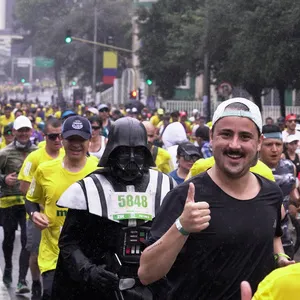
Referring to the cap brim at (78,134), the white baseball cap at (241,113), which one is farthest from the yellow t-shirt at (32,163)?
the white baseball cap at (241,113)

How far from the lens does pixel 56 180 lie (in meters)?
8.12

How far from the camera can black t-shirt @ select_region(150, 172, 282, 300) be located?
4.63m

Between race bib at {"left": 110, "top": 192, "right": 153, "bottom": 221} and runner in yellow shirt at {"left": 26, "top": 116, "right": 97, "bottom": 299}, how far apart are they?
163 centimetres

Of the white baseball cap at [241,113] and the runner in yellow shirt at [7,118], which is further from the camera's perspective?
the runner in yellow shirt at [7,118]

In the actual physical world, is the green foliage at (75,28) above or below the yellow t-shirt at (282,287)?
above

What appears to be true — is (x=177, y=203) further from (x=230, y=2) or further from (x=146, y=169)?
(x=230, y=2)

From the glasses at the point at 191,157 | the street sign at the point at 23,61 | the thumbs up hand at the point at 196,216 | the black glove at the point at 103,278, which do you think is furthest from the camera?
the street sign at the point at 23,61

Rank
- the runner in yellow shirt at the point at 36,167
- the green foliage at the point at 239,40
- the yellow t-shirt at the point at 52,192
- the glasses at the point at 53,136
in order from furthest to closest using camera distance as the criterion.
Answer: the green foliage at the point at 239,40
the glasses at the point at 53,136
the runner in yellow shirt at the point at 36,167
the yellow t-shirt at the point at 52,192

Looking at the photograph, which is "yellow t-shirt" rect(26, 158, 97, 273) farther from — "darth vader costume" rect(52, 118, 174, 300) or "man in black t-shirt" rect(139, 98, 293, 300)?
"man in black t-shirt" rect(139, 98, 293, 300)

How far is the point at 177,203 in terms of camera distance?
4688 millimetres

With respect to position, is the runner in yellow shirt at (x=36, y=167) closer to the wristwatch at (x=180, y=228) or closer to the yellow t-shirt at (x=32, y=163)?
the yellow t-shirt at (x=32, y=163)

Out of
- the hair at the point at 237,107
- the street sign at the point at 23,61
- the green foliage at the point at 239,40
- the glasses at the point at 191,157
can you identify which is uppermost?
the street sign at the point at 23,61

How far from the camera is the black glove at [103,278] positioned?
6.05 metres

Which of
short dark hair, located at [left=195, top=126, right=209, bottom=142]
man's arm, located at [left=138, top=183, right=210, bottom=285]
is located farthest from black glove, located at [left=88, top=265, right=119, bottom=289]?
short dark hair, located at [left=195, top=126, right=209, bottom=142]
